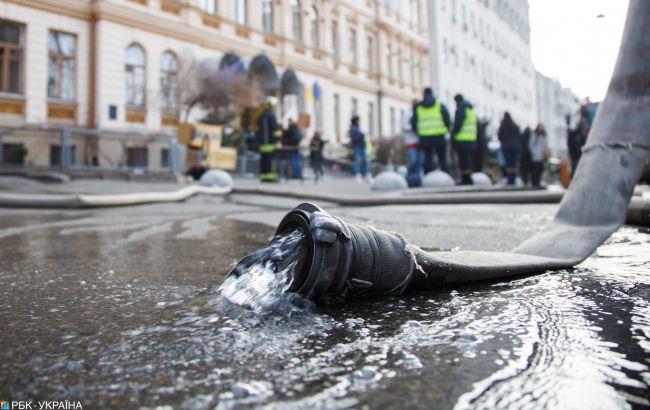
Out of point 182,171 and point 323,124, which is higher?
point 323,124

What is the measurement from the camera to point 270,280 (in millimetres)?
1289

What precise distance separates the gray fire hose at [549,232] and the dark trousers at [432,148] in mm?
7365

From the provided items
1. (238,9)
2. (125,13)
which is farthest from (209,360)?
(238,9)

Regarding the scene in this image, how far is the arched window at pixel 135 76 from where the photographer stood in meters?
17.3

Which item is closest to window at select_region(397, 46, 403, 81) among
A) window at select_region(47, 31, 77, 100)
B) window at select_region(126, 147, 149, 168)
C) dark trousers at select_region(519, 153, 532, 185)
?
dark trousers at select_region(519, 153, 532, 185)

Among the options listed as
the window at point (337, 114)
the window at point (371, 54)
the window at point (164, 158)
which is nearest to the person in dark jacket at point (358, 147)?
the window at point (164, 158)

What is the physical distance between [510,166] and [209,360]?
12.3 meters

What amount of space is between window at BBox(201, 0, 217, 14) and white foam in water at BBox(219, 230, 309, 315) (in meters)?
20.4

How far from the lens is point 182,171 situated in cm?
1427

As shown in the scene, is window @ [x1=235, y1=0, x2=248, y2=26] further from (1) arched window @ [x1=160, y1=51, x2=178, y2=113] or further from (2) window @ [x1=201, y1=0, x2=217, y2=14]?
(1) arched window @ [x1=160, y1=51, x2=178, y2=113]

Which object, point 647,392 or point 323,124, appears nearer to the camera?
point 647,392

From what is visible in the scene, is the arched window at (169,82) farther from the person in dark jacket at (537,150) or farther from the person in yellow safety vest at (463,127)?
the person in dark jacket at (537,150)

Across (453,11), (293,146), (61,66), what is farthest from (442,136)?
(453,11)

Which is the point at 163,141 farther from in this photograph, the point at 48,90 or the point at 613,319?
the point at 613,319
